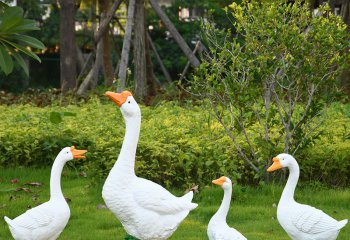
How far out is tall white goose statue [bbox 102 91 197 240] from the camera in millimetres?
5398

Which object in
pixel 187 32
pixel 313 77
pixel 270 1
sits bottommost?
pixel 187 32

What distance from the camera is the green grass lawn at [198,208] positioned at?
654 centimetres

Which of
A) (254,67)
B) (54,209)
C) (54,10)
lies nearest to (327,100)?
(254,67)

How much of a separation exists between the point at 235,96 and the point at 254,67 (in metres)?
0.37

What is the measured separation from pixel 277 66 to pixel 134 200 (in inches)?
109

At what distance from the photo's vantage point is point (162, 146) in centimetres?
834

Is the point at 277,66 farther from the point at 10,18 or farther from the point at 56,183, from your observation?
the point at 10,18

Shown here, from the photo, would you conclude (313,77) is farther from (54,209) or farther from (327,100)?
(54,209)

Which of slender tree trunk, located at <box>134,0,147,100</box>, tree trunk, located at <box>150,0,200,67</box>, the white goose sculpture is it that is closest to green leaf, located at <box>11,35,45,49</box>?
the white goose sculpture

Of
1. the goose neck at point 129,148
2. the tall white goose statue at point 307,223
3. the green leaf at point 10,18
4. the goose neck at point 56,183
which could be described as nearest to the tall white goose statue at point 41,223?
the goose neck at point 56,183

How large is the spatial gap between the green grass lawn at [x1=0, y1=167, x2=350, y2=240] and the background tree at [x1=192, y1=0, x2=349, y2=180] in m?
0.43

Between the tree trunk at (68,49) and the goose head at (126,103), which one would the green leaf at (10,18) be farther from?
the tree trunk at (68,49)

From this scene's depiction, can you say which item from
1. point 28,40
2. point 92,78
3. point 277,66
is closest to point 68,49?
point 92,78

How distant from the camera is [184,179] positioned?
803 cm
